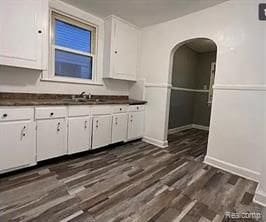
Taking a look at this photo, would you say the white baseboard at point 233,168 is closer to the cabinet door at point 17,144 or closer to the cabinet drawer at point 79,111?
the cabinet drawer at point 79,111

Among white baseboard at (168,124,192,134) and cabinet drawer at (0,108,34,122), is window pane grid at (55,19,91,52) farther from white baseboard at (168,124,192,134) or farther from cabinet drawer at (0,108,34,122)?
white baseboard at (168,124,192,134)

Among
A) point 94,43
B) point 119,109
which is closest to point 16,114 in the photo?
point 119,109

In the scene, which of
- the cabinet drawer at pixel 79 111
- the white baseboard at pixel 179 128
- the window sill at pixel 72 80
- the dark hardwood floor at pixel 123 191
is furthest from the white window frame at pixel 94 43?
the white baseboard at pixel 179 128

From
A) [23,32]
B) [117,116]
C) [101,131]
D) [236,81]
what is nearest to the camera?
[23,32]

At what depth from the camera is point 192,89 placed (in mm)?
5305

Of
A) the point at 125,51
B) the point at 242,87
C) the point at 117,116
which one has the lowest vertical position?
the point at 117,116

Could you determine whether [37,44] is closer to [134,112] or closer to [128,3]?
[128,3]

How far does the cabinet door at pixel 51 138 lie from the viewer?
217 cm

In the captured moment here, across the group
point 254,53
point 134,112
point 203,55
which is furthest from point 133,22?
point 203,55

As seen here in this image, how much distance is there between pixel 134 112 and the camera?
3434 mm

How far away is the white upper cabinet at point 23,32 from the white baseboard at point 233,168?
9.30 ft

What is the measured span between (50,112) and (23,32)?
40.2 inches

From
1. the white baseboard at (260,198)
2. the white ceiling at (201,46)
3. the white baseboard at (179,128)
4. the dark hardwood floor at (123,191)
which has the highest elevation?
the white ceiling at (201,46)

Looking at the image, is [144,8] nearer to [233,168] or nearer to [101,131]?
[101,131]
